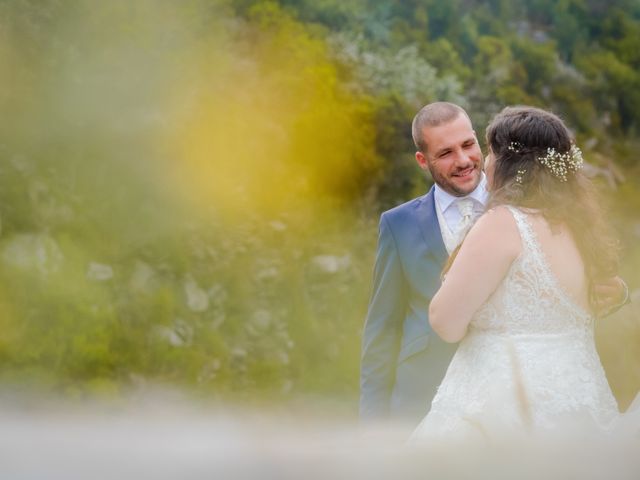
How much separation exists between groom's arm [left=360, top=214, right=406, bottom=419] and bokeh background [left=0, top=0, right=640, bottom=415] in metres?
3.50

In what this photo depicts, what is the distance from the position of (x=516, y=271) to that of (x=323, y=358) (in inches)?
193

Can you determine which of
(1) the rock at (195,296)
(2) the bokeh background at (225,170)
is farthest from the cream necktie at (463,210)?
(1) the rock at (195,296)

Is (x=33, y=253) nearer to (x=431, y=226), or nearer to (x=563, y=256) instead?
(x=431, y=226)

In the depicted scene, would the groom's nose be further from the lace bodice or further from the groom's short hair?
the lace bodice

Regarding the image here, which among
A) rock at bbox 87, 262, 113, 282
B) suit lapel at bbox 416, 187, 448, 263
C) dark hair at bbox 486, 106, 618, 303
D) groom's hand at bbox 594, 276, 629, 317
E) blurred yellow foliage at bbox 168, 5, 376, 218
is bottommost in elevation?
groom's hand at bbox 594, 276, 629, 317

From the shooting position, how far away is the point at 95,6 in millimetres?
6664

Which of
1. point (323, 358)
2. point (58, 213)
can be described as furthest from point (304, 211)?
point (58, 213)

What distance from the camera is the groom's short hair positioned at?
274 centimetres

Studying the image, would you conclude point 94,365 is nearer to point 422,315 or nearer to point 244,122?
point 244,122

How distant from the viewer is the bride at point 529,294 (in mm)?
1839

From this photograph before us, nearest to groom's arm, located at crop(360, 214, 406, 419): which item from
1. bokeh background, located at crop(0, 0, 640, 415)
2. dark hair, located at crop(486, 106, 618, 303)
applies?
dark hair, located at crop(486, 106, 618, 303)

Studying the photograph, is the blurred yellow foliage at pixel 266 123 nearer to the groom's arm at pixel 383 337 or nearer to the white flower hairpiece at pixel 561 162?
the groom's arm at pixel 383 337

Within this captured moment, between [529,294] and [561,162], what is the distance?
0.29 m

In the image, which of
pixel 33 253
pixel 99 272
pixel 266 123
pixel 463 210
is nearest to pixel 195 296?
pixel 99 272
